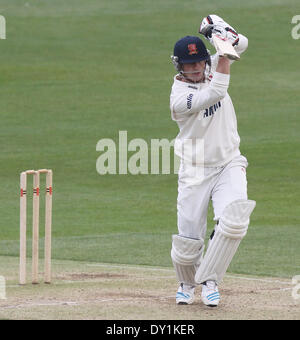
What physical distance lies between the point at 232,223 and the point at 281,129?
15377 mm

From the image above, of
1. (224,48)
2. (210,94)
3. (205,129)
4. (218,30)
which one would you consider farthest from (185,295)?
(218,30)

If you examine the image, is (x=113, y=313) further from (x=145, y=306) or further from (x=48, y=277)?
(x=48, y=277)

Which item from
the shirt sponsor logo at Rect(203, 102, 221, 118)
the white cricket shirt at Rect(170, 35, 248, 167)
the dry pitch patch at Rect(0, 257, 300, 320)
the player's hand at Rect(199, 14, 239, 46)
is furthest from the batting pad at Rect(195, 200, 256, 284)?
the player's hand at Rect(199, 14, 239, 46)

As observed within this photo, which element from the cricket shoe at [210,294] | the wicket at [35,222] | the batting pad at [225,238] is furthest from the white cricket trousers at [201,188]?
the wicket at [35,222]

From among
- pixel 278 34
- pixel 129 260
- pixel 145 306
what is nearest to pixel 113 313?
pixel 145 306

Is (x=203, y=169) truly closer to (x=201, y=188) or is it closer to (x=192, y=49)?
(x=201, y=188)

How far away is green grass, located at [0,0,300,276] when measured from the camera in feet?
41.9

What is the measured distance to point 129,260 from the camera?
10.8 meters

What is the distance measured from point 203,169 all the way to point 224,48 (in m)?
0.95

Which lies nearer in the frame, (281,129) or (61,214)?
(61,214)

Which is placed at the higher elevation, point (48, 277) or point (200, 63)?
point (200, 63)

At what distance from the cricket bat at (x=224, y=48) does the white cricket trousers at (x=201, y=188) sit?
85 centimetres
